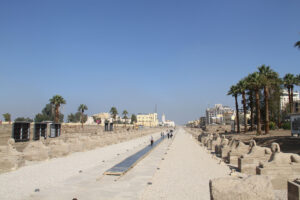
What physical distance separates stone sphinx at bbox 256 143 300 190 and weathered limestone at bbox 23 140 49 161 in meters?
12.7

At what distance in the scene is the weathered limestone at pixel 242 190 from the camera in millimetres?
4617

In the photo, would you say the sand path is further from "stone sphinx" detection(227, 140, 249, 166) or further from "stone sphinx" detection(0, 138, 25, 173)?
"stone sphinx" detection(0, 138, 25, 173)

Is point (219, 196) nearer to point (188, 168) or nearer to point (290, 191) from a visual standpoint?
point (290, 191)

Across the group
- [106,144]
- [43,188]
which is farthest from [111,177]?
[106,144]

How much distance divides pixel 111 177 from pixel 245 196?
7.35 m

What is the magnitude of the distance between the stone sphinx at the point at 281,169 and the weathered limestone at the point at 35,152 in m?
12.7

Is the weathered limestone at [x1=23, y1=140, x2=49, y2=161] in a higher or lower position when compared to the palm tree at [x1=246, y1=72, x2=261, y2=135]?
lower

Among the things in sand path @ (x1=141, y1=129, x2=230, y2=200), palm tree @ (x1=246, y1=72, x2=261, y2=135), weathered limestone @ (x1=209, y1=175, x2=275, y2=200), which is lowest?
sand path @ (x1=141, y1=129, x2=230, y2=200)

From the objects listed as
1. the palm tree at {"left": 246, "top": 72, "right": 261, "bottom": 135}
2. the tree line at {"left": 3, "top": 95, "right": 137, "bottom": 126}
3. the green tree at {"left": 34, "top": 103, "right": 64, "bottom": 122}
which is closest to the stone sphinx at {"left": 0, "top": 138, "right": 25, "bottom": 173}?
the palm tree at {"left": 246, "top": 72, "right": 261, "bottom": 135}

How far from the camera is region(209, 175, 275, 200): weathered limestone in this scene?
462 centimetres

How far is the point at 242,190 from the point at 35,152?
14.1 m

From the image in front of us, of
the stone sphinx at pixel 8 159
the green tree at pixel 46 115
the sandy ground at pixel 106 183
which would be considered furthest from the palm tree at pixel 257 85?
the green tree at pixel 46 115

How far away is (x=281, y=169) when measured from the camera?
30.1 ft

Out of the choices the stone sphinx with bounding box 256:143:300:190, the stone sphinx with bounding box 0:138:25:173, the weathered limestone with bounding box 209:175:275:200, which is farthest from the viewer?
the stone sphinx with bounding box 0:138:25:173
